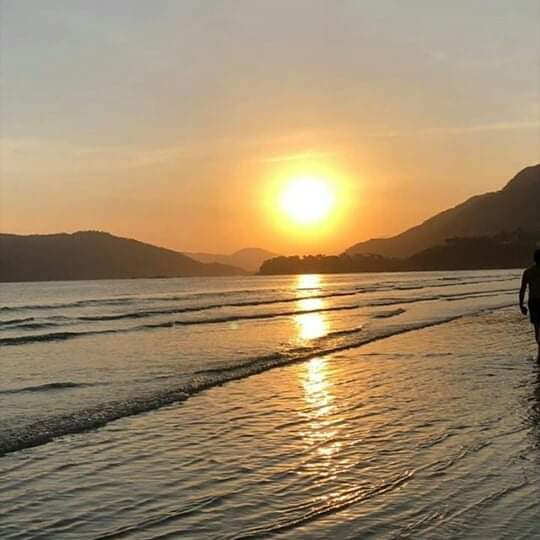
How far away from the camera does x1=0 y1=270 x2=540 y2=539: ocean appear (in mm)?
5941

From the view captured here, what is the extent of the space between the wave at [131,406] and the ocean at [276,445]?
5 cm

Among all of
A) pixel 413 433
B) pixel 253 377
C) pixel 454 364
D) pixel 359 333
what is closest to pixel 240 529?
pixel 413 433

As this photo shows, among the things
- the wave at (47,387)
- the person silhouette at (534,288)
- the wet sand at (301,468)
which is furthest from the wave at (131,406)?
the person silhouette at (534,288)

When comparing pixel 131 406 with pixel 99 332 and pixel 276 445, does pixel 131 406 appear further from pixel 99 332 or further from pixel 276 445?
pixel 99 332

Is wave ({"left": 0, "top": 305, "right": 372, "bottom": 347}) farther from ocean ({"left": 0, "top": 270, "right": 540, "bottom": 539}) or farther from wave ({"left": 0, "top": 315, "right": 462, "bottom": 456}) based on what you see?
wave ({"left": 0, "top": 315, "right": 462, "bottom": 456})

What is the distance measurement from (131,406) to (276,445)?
3805mm

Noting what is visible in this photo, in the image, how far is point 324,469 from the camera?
7.36m

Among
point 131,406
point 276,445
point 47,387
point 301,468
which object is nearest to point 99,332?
point 47,387

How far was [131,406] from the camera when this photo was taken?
11.5 meters

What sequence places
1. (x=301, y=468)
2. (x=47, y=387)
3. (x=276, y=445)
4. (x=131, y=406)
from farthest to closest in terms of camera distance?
(x=47, y=387) → (x=131, y=406) → (x=276, y=445) → (x=301, y=468)

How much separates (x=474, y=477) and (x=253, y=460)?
2353 mm

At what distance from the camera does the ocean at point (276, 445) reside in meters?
5.94

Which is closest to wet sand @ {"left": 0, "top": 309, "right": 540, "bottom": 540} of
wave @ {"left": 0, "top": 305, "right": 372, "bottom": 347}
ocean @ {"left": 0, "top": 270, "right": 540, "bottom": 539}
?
ocean @ {"left": 0, "top": 270, "right": 540, "bottom": 539}

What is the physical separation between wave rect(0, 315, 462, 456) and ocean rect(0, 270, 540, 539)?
0.05 metres
